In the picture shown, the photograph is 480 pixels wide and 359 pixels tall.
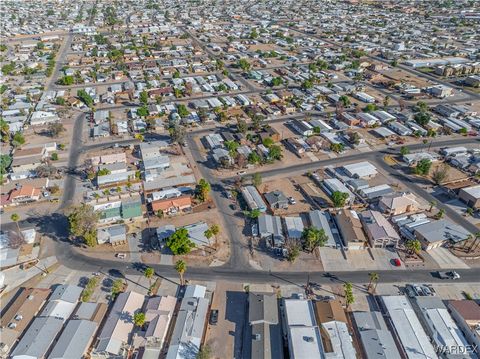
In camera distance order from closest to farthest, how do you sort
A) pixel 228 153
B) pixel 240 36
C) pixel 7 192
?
pixel 7 192
pixel 228 153
pixel 240 36

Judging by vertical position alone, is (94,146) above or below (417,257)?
below

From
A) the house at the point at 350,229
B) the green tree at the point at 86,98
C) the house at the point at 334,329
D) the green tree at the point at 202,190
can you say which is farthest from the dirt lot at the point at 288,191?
the green tree at the point at 86,98

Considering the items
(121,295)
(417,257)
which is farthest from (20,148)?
(417,257)

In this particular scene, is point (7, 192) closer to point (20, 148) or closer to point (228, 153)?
point (20, 148)

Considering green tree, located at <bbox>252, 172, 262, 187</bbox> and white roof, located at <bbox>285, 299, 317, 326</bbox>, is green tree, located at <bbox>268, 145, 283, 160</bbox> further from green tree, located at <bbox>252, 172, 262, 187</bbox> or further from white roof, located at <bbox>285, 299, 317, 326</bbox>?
white roof, located at <bbox>285, 299, 317, 326</bbox>

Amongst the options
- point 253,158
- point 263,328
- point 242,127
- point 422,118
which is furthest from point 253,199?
point 422,118
